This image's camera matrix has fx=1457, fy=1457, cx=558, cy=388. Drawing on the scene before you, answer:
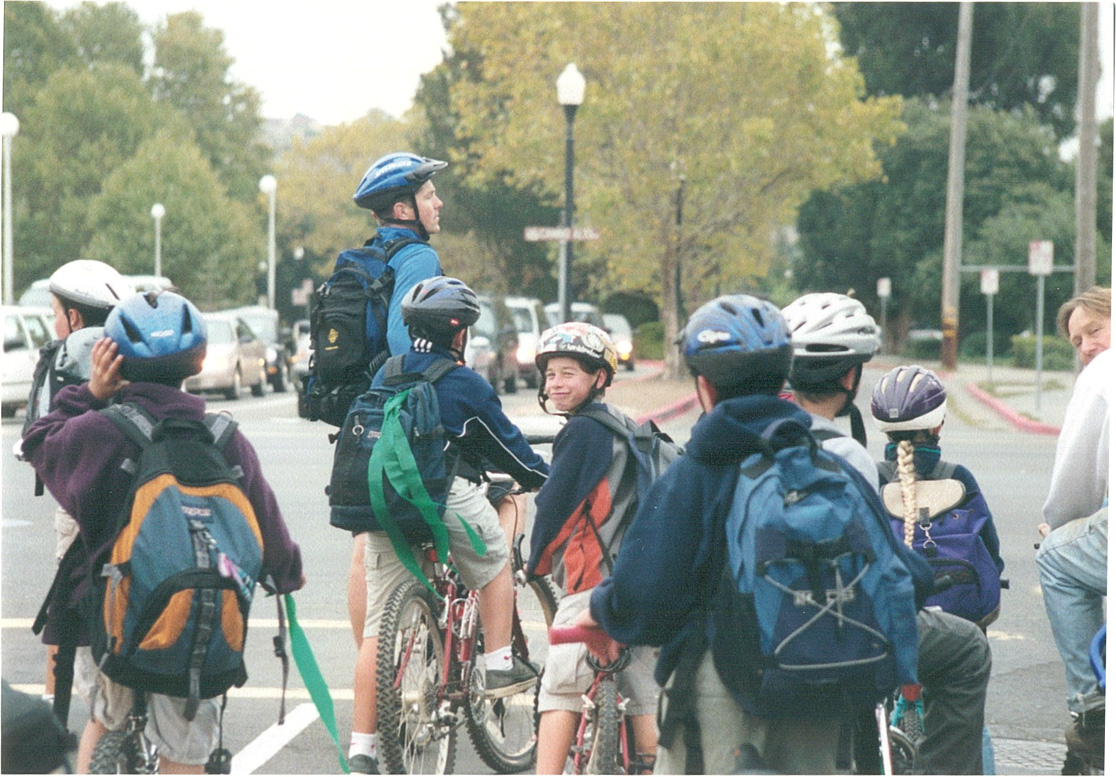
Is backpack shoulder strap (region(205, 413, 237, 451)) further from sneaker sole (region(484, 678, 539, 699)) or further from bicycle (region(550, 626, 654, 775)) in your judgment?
sneaker sole (region(484, 678, 539, 699))

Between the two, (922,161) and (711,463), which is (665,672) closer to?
(711,463)

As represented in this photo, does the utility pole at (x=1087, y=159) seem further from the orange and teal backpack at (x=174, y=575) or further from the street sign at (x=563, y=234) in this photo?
the orange and teal backpack at (x=174, y=575)

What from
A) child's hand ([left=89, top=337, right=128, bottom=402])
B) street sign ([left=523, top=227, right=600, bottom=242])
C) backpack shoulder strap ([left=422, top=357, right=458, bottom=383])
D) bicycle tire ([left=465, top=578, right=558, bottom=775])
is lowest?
bicycle tire ([left=465, top=578, right=558, bottom=775])

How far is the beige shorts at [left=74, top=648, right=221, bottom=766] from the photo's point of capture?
360 cm

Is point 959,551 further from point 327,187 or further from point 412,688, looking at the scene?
point 327,187

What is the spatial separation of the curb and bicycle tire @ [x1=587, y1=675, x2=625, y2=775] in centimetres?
1541

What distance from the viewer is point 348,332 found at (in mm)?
5305

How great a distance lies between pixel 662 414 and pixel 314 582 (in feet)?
46.1

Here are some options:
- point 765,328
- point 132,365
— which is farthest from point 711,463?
point 132,365

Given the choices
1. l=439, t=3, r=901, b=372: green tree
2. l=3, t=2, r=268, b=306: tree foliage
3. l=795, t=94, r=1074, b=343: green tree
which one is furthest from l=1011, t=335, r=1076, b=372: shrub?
l=3, t=2, r=268, b=306: tree foliage

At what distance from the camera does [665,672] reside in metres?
3.08

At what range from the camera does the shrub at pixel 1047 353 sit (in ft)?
139

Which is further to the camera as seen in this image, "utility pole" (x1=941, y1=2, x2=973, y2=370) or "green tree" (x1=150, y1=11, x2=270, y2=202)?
"green tree" (x1=150, y1=11, x2=270, y2=202)

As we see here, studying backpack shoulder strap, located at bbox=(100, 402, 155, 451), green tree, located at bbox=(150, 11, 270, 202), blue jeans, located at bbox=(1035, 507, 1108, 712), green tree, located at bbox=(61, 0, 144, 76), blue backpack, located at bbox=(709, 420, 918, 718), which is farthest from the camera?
green tree, located at bbox=(150, 11, 270, 202)
